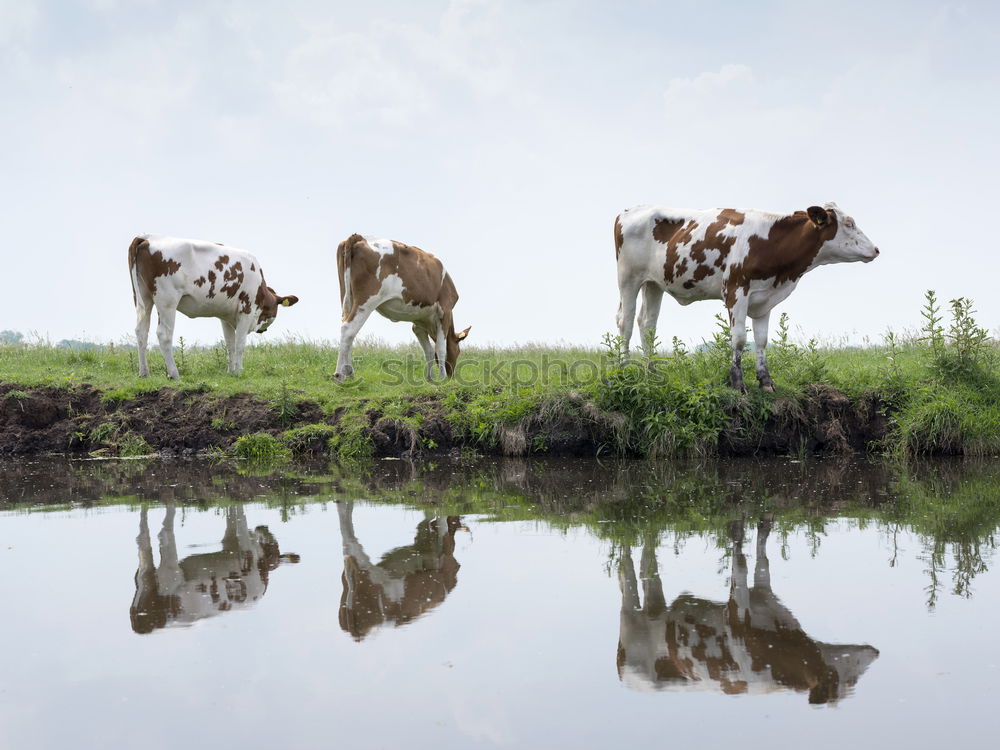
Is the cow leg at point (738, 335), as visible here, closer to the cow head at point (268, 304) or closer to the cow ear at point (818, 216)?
the cow ear at point (818, 216)

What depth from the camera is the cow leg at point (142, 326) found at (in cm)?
1384

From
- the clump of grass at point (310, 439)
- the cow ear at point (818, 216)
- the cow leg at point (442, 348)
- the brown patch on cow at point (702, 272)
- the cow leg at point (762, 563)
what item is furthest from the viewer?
the cow leg at point (442, 348)

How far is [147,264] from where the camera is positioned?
1360cm

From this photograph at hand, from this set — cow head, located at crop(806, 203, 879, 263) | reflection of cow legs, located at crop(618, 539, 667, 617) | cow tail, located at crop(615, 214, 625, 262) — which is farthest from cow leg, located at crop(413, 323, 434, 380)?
reflection of cow legs, located at crop(618, 539, 667, 617)

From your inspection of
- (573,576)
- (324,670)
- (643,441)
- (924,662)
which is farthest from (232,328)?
(924,662)

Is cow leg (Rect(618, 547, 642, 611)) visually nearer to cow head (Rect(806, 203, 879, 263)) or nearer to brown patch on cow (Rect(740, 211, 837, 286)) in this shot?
brown patch on cow (Rect(740, 211, 837, 286))

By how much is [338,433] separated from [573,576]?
6625mm

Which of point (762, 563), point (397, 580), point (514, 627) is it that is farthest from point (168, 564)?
point (762, 563)

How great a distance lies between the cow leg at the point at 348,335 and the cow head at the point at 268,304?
2.54m

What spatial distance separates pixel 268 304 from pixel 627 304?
6372 mm

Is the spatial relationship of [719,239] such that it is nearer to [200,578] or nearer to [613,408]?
[613,408]

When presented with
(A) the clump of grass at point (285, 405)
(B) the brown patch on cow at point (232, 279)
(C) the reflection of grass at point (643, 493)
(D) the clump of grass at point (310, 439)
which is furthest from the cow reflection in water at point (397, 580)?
(B) the brown patch on cow at point (232, 279)

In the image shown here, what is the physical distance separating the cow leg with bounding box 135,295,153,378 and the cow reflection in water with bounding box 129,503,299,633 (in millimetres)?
7598

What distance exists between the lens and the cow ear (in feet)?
36.4
